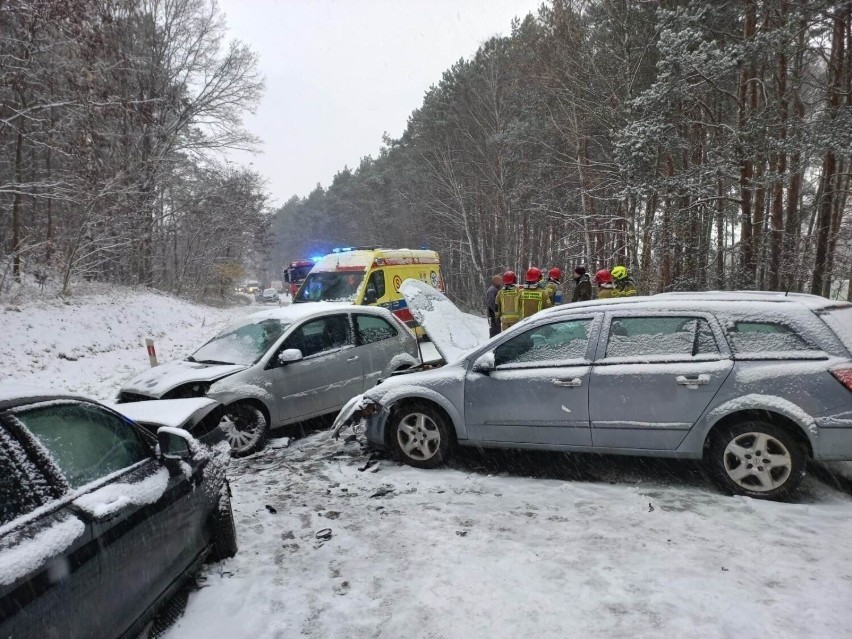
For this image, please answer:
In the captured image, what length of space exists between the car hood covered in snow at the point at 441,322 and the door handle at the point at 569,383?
1.06 meters

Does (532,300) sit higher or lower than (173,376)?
higher

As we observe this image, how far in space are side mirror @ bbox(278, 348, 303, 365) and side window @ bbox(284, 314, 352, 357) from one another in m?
0.26

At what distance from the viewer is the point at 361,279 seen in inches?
472

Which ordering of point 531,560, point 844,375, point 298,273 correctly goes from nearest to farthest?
point 531,560
point 844,375
point 298,273

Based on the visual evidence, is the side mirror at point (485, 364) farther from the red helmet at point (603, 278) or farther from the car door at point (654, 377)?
the red helmet at point (603, 278)

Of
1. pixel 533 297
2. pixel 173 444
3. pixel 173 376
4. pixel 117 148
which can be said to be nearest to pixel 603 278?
pixel 533 297

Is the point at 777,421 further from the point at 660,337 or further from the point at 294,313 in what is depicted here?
the point at 294,313

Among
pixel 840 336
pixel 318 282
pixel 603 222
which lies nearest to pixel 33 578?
pixel 840 336

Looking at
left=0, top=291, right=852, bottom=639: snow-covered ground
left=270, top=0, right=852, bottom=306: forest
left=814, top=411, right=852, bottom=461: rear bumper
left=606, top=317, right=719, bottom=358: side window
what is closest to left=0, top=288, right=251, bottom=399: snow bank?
left=0, top=291, right=852, bottom=639: snow-covered ground

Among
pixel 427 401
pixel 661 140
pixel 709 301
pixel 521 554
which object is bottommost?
pixel 521 554

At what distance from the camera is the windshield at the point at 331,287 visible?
472 inches

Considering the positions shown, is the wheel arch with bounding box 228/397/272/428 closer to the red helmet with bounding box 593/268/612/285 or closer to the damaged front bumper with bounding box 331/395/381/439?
the damaged front bumper with bounding box 331/395/381/439

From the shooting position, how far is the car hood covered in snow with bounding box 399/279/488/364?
569 centimetres

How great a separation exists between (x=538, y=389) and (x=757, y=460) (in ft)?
5.65
